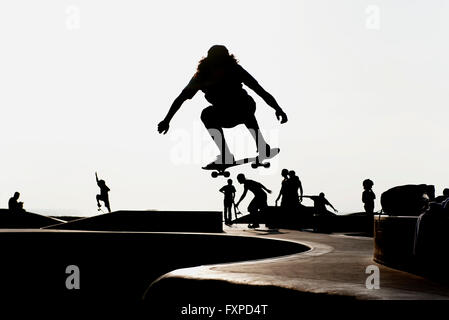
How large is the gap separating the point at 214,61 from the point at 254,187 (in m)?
10.8

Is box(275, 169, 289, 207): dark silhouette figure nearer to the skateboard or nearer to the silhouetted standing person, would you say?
the silhouetted standing person

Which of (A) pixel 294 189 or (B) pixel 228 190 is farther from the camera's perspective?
(B) pixel 228 190

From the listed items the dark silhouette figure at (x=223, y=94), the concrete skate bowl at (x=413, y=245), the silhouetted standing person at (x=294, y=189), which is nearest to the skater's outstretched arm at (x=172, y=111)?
the dark silhouette figure at (x=223, y=94)

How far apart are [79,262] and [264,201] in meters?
7.52

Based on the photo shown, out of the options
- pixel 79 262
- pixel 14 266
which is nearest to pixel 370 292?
pixel 79 262

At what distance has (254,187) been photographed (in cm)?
1856

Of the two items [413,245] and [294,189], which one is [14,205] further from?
A: [413,245]

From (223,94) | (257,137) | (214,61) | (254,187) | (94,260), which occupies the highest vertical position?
(214,61)

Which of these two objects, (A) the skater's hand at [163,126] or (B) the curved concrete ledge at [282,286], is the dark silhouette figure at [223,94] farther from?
(B) the curved concrete ledge at [282,286]

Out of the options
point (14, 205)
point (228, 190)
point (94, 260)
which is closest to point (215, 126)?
point (94, 260)

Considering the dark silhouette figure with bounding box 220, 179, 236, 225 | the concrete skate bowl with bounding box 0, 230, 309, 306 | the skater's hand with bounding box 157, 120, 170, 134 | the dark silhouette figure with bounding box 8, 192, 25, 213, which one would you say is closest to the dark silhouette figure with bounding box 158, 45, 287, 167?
the skater's hand with bounding box 157, 120, 170, 134

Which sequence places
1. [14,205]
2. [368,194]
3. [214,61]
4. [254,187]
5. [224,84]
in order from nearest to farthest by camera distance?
[214,61] → [224,84] → [254,187] → [368,194] → [14,205]

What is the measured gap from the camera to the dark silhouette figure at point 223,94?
8.11 m

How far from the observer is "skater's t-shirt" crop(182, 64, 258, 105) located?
819 cm
